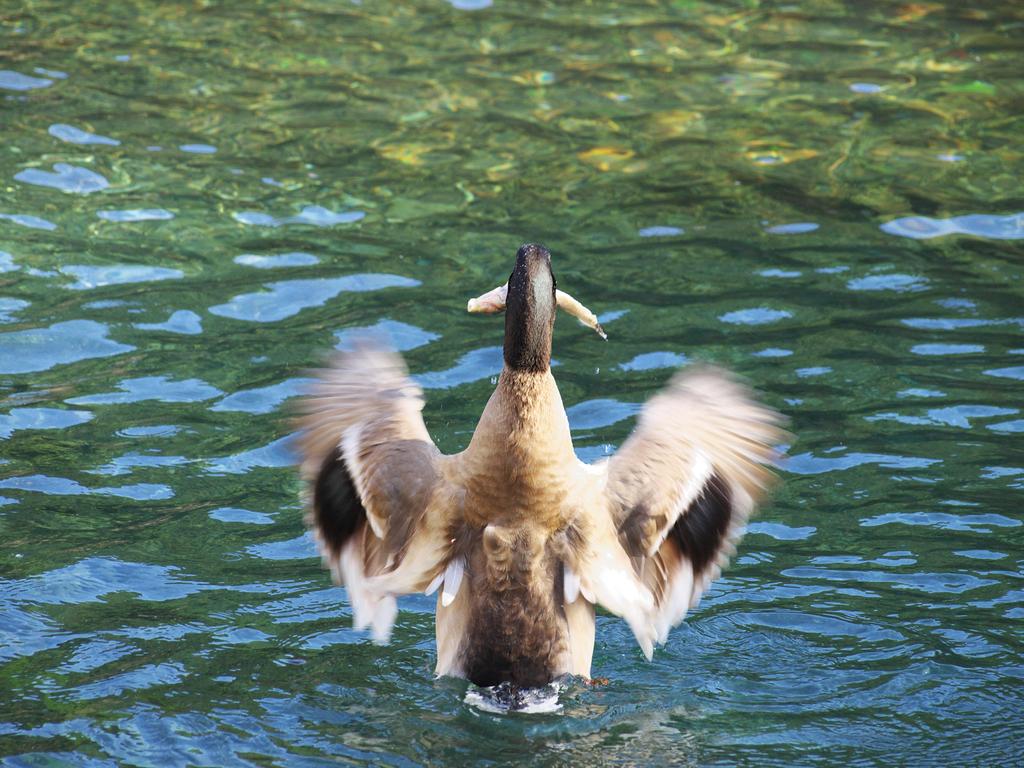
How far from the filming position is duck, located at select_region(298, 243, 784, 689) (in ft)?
16.7

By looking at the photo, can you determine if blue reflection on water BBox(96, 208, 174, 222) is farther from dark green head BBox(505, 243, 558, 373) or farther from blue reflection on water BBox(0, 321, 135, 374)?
dark green head BBox(505, 243, 558, 373)

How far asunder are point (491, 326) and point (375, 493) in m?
2.94

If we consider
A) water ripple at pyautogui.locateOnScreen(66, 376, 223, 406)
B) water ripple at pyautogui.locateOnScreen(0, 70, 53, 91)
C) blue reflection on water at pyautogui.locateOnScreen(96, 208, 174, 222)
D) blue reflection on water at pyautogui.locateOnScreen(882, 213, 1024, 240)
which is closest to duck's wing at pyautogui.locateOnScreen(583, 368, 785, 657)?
water ripple at pyautogui.locateOnScreen(66, 376, 223, 406)

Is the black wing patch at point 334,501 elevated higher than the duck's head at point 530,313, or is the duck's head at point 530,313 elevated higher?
the duck's head at point 530,313

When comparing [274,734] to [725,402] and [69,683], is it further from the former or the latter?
[725,402]

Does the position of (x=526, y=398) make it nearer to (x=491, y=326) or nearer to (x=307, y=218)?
(x=491, y=326)

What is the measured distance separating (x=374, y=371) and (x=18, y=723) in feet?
6.03

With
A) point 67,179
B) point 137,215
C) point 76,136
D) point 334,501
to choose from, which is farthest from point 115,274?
point 334,501

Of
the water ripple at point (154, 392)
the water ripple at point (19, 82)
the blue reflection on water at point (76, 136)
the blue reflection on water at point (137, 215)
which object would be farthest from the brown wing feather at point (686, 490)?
the water ripple at point (19, 82)

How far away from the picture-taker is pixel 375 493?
5379mm

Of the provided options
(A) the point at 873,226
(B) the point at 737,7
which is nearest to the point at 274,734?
(A) the point at 873,226

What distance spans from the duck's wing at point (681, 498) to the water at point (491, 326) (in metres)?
0.34

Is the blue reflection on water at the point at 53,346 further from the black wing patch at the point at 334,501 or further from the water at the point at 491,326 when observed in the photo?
the black wing patch at the point at 334,501

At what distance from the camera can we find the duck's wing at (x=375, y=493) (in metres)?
5.29
